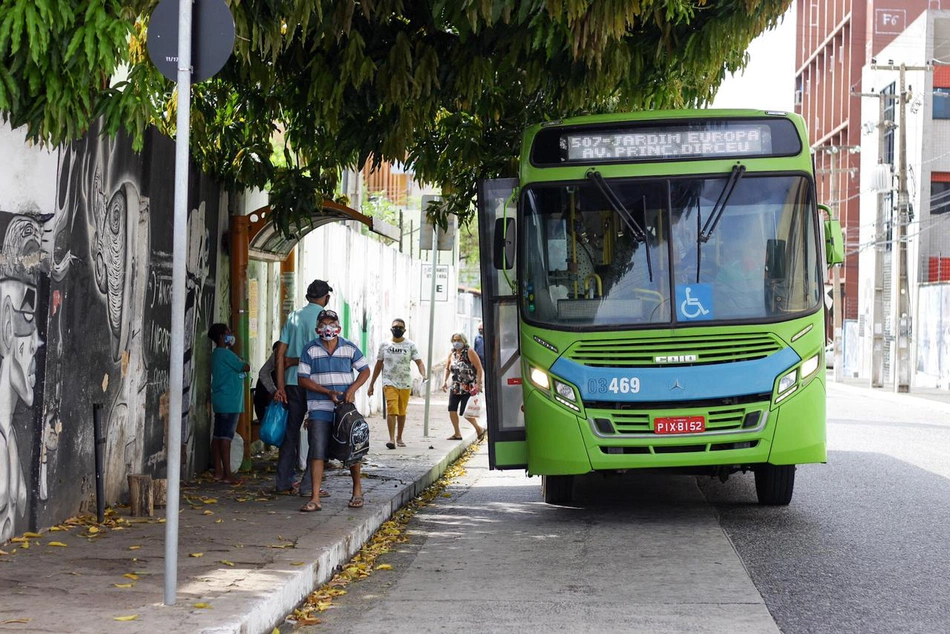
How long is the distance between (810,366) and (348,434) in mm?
3836

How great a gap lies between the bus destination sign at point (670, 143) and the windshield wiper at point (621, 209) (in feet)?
0.66

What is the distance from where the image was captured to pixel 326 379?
10688mm

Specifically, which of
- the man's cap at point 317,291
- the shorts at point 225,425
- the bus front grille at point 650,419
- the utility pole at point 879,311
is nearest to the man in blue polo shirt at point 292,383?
the man's cap at point 317,291

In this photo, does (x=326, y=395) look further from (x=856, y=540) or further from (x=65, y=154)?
(x=856, y=540)

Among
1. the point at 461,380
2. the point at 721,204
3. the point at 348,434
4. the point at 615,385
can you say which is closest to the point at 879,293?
the point at 461,380

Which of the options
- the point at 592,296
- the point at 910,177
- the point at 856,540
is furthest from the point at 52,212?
the point at 910,177

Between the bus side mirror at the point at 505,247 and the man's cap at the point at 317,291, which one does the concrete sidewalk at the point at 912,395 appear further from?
the bus side mirror at the point at 505,247

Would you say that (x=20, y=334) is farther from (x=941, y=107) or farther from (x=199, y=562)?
(x=941, y=107)

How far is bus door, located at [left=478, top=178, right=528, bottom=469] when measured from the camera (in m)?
10.8

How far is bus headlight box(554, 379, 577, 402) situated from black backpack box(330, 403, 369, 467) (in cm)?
163

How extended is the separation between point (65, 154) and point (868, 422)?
18.7 meters

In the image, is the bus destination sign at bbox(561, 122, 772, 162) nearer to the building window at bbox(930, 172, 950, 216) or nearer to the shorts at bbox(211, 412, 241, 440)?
the shorts at bbox(211, 412, 241, 440)

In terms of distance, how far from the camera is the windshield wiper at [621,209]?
10.3 metres

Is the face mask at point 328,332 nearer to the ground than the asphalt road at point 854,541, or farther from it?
farther from it
